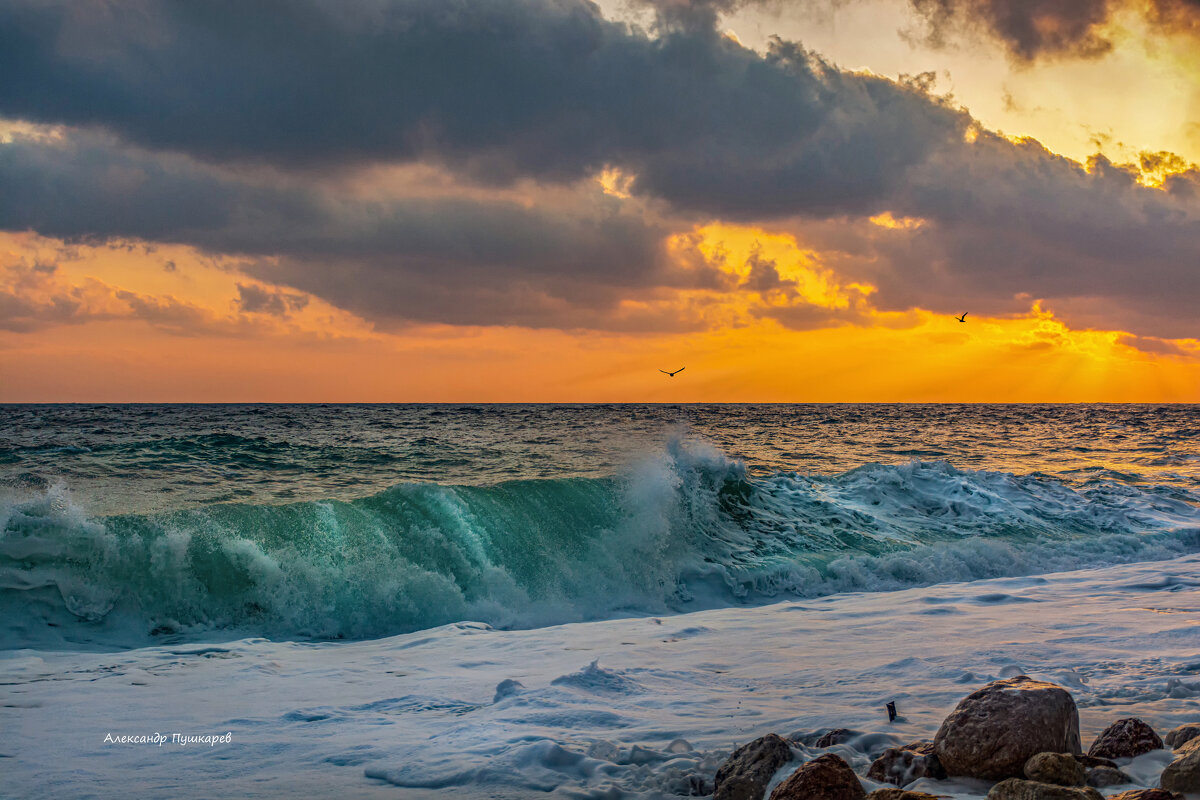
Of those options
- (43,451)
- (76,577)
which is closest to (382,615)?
(76,577)

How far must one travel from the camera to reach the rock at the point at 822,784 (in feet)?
10.8

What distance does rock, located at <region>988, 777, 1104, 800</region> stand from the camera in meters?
3.04

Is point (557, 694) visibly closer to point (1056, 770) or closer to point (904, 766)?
point (904, 766)

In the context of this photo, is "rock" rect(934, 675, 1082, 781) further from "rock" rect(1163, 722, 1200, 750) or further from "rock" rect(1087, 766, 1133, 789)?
"rock" rect(1163, 722, 1200, 750)

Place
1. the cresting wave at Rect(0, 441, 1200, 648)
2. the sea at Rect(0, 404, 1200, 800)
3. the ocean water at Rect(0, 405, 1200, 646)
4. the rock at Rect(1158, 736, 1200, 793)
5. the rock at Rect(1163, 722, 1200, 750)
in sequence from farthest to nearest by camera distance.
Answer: the ocean water at Rect(0, 405, 1200, 646) < the cresting wave at Rect(0, 441, 1200, 648) < the sea at Rect(0, 404, 1200, 800) < the rock at Rect(1163, 722, 1200, 750) < the rock at Rect(1158, 736, 1200, 793)

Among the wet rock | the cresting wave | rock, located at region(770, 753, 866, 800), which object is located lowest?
the cresting wave

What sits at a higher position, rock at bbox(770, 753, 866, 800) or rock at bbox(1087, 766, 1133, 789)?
rock at bbox(770, 753, 866, 800)

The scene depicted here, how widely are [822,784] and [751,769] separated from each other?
460 millimetres

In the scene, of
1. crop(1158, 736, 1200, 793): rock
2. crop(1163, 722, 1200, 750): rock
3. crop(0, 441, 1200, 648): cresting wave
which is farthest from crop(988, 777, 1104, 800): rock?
crop(0, 441, 1200, 648): cresting wave

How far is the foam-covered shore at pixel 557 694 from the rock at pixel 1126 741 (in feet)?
0.25

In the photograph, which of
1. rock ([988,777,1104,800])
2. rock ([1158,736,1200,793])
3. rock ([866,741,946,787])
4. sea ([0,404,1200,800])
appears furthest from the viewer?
sea ([0,404,1200,800])

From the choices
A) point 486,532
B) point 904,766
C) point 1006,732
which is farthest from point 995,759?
point 486,532

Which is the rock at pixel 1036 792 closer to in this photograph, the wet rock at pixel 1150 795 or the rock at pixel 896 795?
the wet rock at pixel 1150 795

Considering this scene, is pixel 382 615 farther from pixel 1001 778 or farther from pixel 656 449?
pixel 656 449
